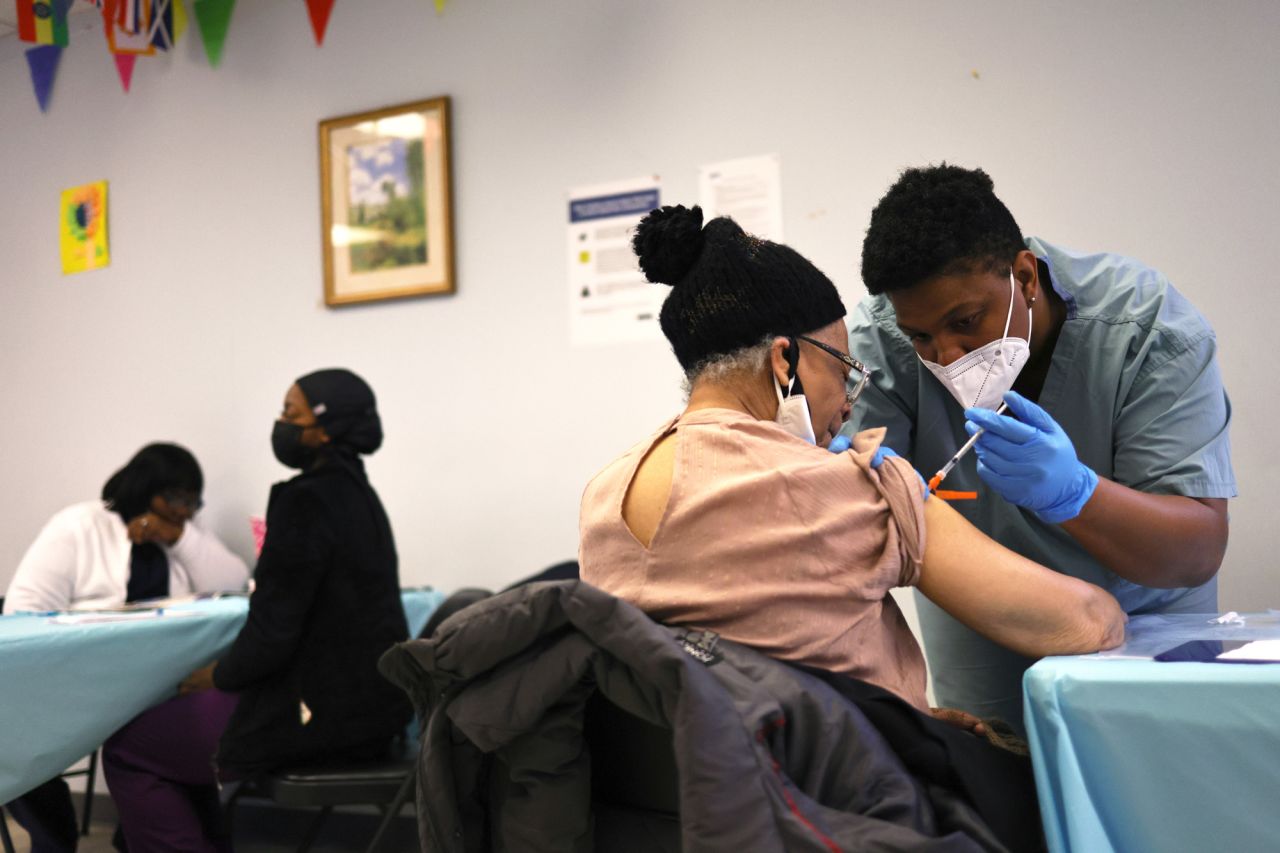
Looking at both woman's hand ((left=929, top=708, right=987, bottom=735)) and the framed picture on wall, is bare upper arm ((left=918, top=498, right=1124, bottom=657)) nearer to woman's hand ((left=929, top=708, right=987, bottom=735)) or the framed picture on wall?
woman's hand ((left=929, top=708, right=987, bottom=735))

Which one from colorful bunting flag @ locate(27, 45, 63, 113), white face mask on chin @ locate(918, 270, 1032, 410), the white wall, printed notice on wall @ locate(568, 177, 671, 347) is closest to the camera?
white face mask on chin @ locate(918, 270, 1032, 410)

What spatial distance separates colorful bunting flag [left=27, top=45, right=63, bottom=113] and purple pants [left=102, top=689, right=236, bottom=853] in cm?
249

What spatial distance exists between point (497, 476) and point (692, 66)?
3.99ft

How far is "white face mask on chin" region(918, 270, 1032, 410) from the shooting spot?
1424mm

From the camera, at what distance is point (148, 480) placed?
3.05m

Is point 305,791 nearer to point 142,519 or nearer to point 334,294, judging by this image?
point 142,519

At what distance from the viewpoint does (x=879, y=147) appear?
2.57 meters

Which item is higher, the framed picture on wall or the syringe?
the framed picture on wall

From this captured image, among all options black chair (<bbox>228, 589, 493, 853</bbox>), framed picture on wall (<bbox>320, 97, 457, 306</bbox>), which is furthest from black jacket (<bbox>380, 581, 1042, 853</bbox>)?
framed picture on wall (<bbox>320, 97, 457, 306</bbox>)

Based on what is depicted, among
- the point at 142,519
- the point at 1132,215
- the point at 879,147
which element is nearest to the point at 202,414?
the point at 142,519

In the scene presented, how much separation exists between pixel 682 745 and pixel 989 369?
80cm

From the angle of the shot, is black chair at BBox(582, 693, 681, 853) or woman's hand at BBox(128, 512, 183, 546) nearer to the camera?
black chair at BBox(582, 693, 681, 853)

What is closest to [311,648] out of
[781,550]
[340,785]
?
[340,785]

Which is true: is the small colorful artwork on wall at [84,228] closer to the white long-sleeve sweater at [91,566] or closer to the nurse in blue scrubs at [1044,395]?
the white long-sleeve sweater at [91,566]
